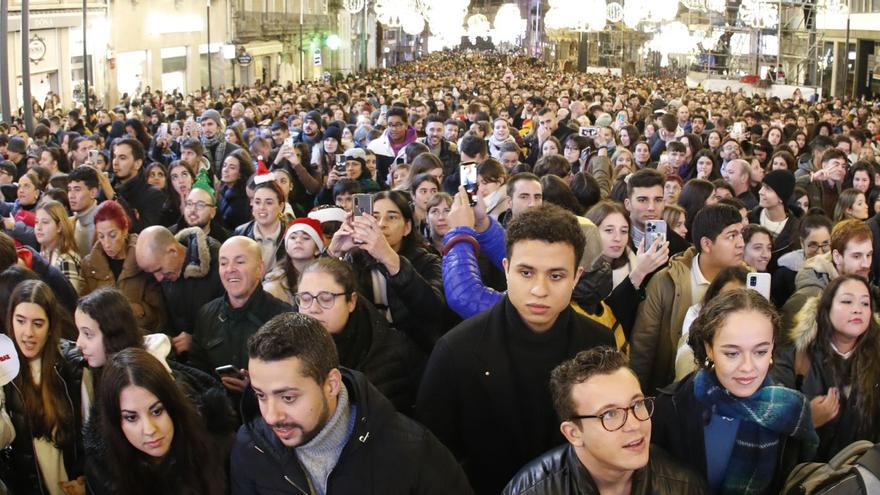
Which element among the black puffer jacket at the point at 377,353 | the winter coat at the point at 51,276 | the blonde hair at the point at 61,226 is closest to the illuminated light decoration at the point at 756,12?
the blonde hair at the point at 61,226

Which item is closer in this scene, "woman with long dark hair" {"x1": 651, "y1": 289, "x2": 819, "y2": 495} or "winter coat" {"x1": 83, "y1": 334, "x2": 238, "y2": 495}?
"woman with long dark hair" {"x1": 651, "y1": 289, "x2": 819, "y2": 495}

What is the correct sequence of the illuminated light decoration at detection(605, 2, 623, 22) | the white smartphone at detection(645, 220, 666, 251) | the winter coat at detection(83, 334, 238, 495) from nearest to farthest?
the winter coat at detection(83, 334, 238, 495) → the white smartphone at detection(645, 220, 666, 251) → the illuminated light decoration at detection(605, 2, 623, 22)

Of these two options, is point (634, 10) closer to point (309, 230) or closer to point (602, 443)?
point (309, 230)

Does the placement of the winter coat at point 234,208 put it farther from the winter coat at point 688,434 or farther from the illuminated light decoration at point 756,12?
the illuminated light decoration at point 756,12

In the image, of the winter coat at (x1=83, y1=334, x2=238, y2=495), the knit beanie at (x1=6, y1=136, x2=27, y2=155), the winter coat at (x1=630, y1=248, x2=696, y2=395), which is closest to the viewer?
the winter coat at (x1=83, y1=334, x2=238, y2=495)

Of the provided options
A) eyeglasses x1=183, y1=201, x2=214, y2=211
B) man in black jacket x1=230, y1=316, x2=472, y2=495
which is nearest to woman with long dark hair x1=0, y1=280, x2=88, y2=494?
man in black jacket x1=230, y1=316, x2=472, y2=495

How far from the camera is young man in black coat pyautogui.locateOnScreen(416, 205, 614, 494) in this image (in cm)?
358

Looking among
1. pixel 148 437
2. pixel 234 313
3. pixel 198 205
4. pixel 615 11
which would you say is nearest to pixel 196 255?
pixel 234 313

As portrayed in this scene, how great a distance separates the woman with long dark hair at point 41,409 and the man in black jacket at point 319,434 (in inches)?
50.6

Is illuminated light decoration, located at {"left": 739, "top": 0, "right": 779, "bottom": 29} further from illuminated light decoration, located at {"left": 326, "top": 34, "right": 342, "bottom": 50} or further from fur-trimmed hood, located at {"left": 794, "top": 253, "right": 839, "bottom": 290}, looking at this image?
illuminated light decoration, located at {"left": 326, "top": 34, "right": 342, "bottom": 50}

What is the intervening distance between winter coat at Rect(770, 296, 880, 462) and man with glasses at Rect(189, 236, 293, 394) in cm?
241

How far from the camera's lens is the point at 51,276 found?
19.5 ft

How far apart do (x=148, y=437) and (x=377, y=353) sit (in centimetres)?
111

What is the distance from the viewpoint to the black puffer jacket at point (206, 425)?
383 centimetres
